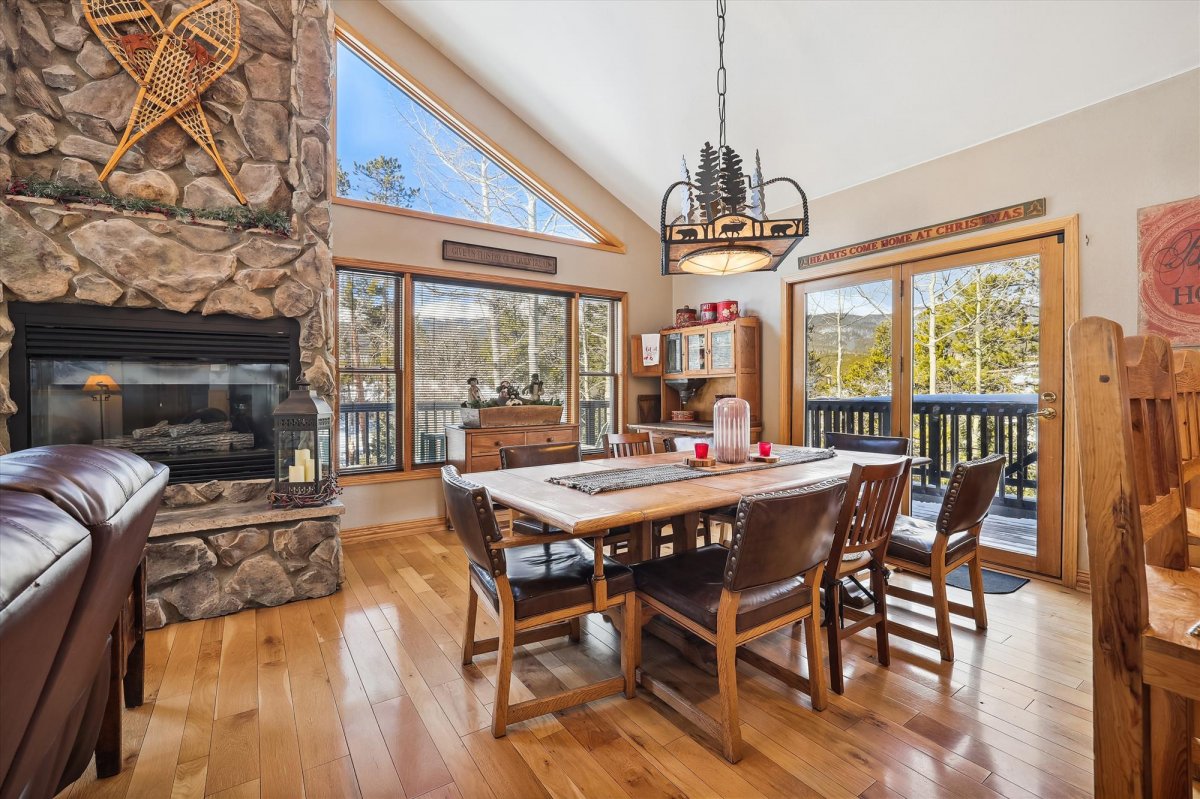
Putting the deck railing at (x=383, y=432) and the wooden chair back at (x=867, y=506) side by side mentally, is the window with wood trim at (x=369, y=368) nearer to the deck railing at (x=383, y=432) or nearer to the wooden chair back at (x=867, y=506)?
the deck railing at (x=383, y=432)

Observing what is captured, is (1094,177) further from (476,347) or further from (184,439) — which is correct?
(184,439)

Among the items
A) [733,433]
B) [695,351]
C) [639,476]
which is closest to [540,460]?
[639,476]

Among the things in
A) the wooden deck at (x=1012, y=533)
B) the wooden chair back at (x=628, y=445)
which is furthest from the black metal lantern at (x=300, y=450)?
the wooden deck at (x=1012, y=533)

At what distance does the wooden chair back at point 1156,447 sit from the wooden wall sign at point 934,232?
2.56m

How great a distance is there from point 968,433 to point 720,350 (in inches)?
80.3

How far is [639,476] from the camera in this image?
7.61ft

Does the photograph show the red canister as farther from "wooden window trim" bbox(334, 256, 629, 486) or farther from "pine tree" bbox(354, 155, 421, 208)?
"pine tree" bbox(354, 155, 421, 208)

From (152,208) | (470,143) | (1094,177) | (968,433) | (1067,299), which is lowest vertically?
(968,433)

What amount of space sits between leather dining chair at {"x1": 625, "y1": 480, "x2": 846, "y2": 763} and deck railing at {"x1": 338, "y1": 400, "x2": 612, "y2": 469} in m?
3.01

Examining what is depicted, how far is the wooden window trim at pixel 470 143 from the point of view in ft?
13.6

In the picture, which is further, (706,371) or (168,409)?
(706,371)

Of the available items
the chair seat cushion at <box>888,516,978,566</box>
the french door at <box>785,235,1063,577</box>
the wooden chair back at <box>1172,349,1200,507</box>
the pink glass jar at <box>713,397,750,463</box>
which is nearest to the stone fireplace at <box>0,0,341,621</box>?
the pink glass jar at <box>713,397,750,463</box>

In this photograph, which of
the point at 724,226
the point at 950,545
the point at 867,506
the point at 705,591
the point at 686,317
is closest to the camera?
the point at 705,591

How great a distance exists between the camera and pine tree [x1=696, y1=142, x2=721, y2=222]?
2320 millimetres
